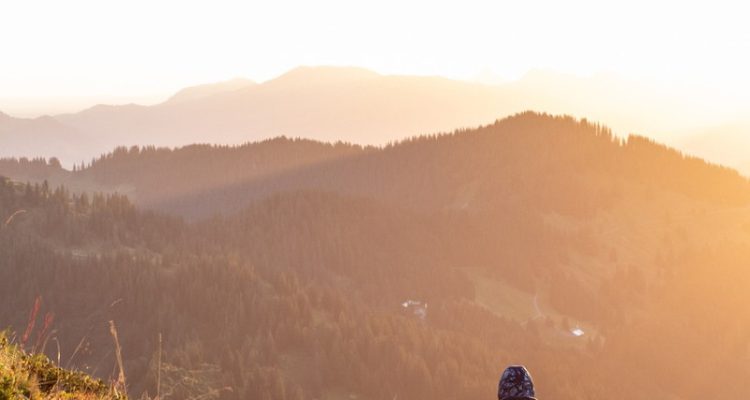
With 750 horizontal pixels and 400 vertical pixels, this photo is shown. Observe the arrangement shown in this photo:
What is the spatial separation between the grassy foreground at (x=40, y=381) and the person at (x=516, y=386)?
5.59m

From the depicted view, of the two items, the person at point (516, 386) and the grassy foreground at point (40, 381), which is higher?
the person at point (516, 386)

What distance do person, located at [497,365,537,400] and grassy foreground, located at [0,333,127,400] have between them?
5589mm

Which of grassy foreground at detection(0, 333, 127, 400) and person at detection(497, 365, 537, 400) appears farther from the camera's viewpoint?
grassy foreground at detection(0, 333, 127, 400)

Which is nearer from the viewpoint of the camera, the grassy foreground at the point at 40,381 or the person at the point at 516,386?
the person at the point at 516,386

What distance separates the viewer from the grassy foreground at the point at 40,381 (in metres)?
9.49

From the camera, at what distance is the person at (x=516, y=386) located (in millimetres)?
9117

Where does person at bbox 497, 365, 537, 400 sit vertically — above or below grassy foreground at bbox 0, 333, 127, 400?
above

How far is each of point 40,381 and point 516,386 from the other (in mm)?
6643

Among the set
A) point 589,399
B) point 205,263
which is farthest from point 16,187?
point 589,399

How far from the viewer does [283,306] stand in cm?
13275

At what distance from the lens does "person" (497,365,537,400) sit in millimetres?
9117

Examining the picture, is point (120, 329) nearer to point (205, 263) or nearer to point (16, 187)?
point (205, 263)

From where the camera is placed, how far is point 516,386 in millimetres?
9211

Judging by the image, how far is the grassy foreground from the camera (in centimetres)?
949
